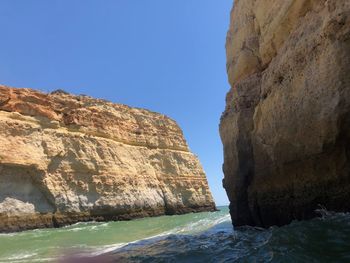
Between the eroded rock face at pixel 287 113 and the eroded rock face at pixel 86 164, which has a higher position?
the eroded rock face at pixel 86 164

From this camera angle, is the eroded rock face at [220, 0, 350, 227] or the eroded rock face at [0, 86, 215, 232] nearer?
the eroded rock face at [220, 0, 350, 227]

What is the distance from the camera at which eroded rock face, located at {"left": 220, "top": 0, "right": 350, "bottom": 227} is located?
7227 millimetres

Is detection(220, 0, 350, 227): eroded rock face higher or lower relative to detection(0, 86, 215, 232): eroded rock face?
lower

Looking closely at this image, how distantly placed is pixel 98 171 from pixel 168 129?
1297cm

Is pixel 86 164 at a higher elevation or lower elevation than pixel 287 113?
higher

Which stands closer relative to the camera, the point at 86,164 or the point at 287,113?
the point at 287,113

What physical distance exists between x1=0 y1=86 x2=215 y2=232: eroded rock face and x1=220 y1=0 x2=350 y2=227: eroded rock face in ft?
50.9

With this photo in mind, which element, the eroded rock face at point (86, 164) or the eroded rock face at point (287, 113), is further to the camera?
the eroded rock face at point (86, 164)

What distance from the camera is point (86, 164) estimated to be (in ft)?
96.2

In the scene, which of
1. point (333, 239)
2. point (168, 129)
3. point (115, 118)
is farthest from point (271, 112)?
point (168, 129)

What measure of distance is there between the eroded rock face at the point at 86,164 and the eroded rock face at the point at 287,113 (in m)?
15.5

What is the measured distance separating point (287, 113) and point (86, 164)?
22.4 metres

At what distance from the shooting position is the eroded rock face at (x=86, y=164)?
24453 mm

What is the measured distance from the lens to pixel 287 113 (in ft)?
29.3
